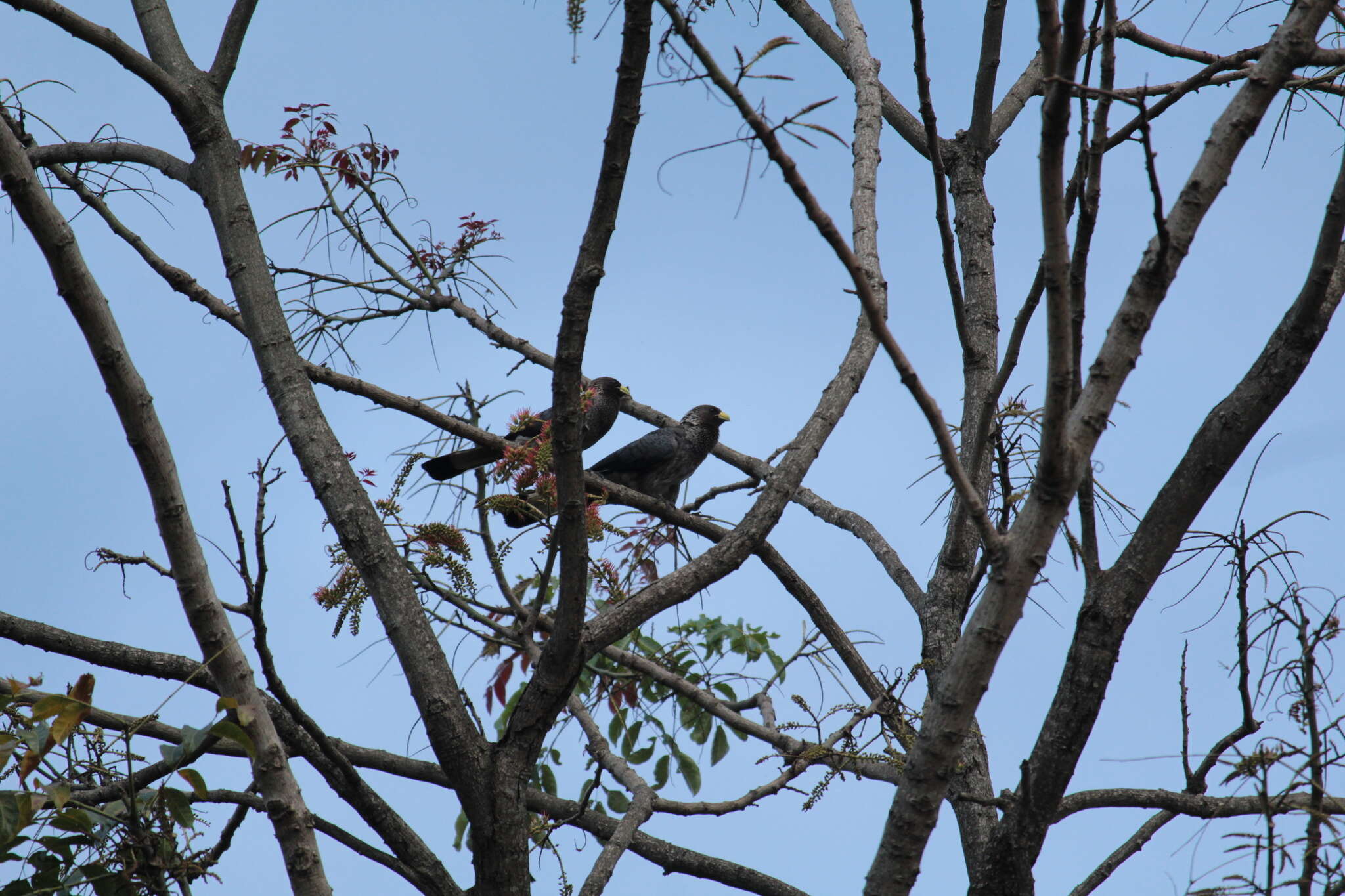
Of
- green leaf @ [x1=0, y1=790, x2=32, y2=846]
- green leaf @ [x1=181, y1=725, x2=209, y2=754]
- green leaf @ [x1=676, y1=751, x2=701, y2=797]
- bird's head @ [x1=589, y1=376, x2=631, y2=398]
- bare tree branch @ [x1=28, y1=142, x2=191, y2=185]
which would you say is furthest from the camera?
bird's head @ [x1=589, y1=376, x2=631, y2=398]

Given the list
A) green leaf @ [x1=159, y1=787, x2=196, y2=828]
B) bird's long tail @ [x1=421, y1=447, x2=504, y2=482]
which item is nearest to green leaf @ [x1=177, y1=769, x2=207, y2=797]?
green leaf @ [x1=159, y1=787, x2=196, y2=828]

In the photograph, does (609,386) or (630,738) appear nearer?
(630,738)

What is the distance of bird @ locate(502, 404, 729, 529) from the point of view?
6453mm

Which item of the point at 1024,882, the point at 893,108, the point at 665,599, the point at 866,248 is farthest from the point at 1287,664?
the point at 893,108

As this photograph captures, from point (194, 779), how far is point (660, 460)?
4479 mm

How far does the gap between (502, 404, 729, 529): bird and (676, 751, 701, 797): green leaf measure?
2.11m

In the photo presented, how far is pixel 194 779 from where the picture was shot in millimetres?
2143

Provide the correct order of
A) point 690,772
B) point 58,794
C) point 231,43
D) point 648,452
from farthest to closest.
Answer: point 648,452
point 690,772
point 231,43
point 58,794

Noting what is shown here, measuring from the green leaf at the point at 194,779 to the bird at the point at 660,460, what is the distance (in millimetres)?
4256

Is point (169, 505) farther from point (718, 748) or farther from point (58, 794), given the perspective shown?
point (718, 748)

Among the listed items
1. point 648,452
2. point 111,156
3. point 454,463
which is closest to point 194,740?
point 111,156

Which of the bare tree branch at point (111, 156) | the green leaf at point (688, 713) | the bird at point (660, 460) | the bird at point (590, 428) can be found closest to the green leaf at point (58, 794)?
the bare tree branch at point (111, 156)

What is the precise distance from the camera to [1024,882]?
2393 millimetres

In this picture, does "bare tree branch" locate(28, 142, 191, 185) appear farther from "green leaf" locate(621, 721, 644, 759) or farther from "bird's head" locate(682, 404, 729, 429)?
"bird's head" locate(682, 404, 729, 429)
